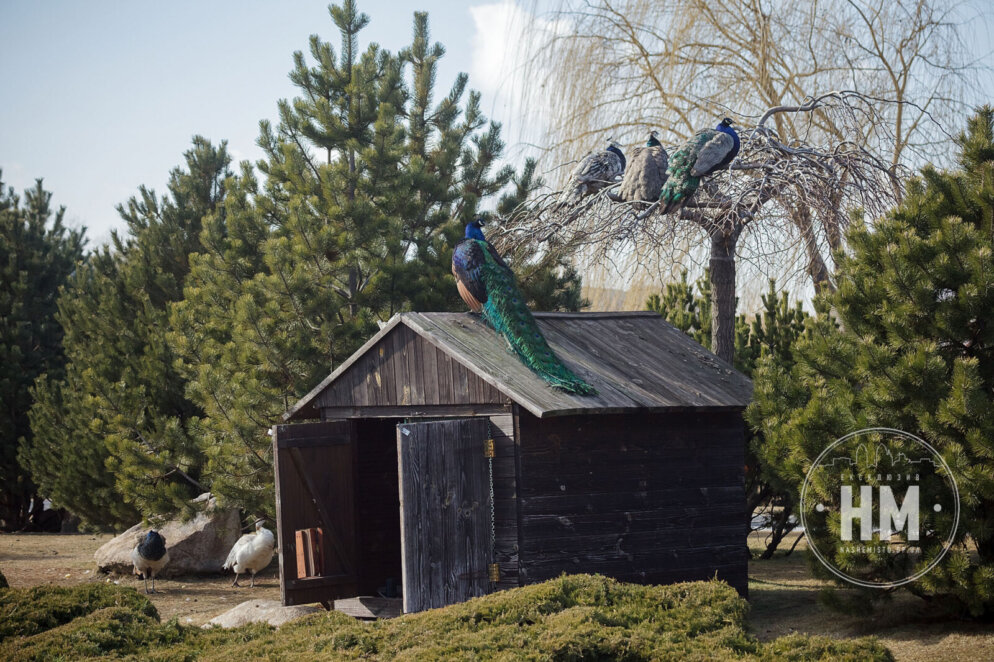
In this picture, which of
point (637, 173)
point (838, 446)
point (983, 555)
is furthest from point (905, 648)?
point (637, 173)

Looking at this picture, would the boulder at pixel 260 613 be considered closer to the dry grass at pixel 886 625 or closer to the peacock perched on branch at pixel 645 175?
the dry grass at pixel 886 625

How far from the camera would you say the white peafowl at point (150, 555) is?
13.1m

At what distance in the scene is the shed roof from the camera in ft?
29.0

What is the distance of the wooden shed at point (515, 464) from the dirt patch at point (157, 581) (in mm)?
2246

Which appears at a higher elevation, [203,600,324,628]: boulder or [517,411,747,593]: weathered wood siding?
[517,411,747,593]: weathered wood siding

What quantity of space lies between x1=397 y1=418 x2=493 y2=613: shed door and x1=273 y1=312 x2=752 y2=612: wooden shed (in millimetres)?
13

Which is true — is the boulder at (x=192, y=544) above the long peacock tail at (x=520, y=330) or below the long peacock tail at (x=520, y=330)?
below

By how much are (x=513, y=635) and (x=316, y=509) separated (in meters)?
5.33

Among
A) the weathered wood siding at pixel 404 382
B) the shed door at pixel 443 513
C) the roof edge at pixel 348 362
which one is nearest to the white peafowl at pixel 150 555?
the roof edge at pixel 348 362

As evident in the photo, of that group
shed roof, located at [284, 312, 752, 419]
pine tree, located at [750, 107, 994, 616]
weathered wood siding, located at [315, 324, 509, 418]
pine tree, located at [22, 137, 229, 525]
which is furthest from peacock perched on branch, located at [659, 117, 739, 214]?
pine tree, located at [22, 137, 229, 525]

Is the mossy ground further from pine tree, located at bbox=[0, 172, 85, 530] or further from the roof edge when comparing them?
pine tree, located at bbox=[0, 172, 85, 530]

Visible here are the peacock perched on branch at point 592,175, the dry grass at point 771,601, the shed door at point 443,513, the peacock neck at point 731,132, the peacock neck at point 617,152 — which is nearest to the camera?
the dry grass at point 771,601

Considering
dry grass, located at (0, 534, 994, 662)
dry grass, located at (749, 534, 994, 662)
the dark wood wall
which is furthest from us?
the dark wood wall

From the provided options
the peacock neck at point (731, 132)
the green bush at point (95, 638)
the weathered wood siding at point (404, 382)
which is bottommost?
the green bush at point (95, 638)
